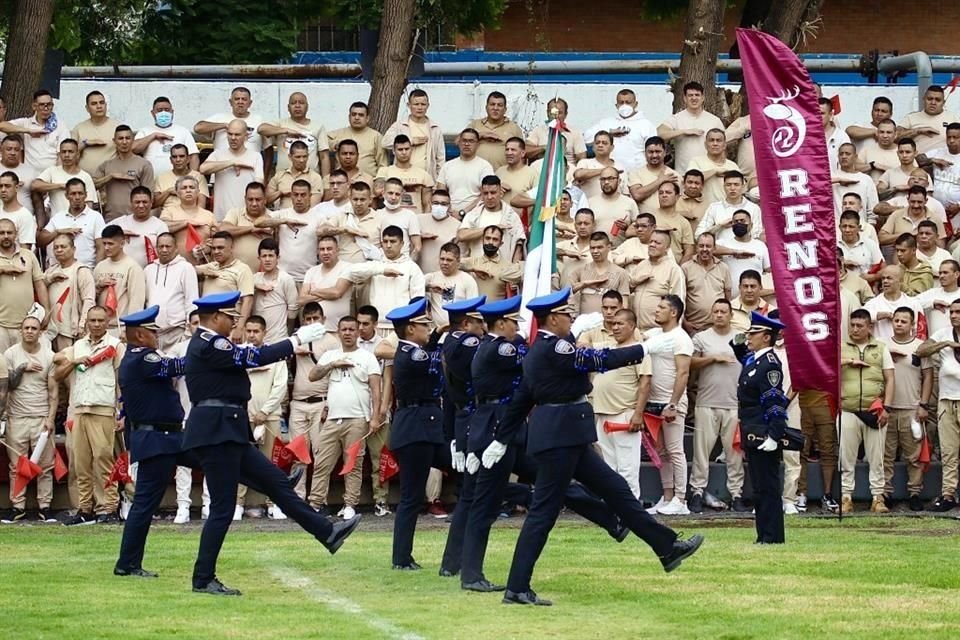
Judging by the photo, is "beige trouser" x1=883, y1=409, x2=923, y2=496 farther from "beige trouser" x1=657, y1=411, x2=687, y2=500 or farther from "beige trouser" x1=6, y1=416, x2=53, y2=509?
"beige trouser" x1=6, y1=416, x2=53, y2=509

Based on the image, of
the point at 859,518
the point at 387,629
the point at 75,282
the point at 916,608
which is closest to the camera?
the point at 387,629

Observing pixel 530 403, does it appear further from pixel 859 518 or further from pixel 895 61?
pixel 895 61

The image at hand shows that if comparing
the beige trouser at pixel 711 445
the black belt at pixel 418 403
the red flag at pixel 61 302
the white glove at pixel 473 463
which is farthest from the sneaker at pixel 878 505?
the red flag at pixel 61 302

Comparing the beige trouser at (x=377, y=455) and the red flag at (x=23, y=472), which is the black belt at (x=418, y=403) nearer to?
the beige trouser at (x=377, y=455)

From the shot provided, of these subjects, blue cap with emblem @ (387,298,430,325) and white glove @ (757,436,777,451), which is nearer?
blue cap with emblem @ (387,298,430,325)

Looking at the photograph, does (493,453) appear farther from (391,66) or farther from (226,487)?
(391,66)

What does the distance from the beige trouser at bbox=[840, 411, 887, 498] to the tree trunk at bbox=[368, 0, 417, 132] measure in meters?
7.97

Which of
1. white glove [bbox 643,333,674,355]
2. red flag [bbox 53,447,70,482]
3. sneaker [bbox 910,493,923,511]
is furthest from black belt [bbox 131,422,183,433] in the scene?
sneaker [bbox 910,493,923,511]

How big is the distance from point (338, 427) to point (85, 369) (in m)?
2.64

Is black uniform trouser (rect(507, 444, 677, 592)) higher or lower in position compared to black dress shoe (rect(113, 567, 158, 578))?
higher

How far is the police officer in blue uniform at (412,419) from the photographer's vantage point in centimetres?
1395

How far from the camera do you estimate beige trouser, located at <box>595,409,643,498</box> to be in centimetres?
1877

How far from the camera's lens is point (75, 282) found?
64.6 ft

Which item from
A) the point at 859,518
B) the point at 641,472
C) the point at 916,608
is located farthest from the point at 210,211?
the point at 916,608
